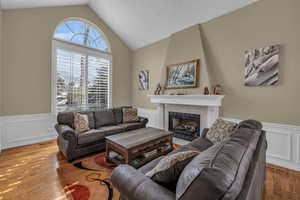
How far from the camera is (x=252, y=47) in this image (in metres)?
2.68

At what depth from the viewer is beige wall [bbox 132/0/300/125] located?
2.31 meters

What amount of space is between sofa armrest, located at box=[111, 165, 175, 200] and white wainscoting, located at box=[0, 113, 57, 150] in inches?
135

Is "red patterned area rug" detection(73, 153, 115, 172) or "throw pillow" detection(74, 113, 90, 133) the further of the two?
"throw pillow" detection(74, 113, 90, 133)

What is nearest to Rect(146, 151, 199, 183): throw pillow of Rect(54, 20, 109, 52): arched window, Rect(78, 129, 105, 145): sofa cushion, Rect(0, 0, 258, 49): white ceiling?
Rect(78, 129, 105, 145): sofa cushion

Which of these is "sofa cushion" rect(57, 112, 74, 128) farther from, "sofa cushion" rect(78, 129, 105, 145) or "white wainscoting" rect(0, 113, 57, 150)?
"white wainscoting" rect(0, 113, 57, 150)

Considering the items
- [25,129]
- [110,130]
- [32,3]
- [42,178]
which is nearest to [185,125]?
[110,130]

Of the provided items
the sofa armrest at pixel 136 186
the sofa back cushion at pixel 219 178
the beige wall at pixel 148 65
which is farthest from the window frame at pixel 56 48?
the sofa back cushion at pixel 219 178

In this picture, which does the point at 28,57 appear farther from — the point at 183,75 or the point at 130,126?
the point at 183,75

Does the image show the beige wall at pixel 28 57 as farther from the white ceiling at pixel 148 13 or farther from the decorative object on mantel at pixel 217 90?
the decorative object on mantel at pixel 217 90

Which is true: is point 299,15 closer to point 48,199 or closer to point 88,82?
point 48,199

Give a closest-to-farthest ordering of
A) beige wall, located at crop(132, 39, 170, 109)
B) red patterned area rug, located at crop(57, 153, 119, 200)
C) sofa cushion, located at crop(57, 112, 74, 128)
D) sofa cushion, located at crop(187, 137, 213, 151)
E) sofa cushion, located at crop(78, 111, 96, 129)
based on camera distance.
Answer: red patterned area rug, located at crop(57, 153, 119, 200)
sofa cushion, located at crop(187, 137, 213, 151)
sofa cushion, located at crop(57, 112, 74, 128)
sofa cushion, located at crop(78, 111, 96, 129)
beige wall, located at crop(132, 39, 170, 109)

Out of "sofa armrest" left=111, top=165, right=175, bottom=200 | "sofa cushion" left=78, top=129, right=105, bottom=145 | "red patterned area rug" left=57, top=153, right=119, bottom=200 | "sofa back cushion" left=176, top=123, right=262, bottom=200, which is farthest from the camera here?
"sofa cushion" left=78, top=129, right=105, bottom=145

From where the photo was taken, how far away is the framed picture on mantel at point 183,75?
3.39m

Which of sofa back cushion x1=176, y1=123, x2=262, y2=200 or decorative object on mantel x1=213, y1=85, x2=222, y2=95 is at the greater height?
decorative object on mantel x1=213, y1=85, x2=222, y2=95
